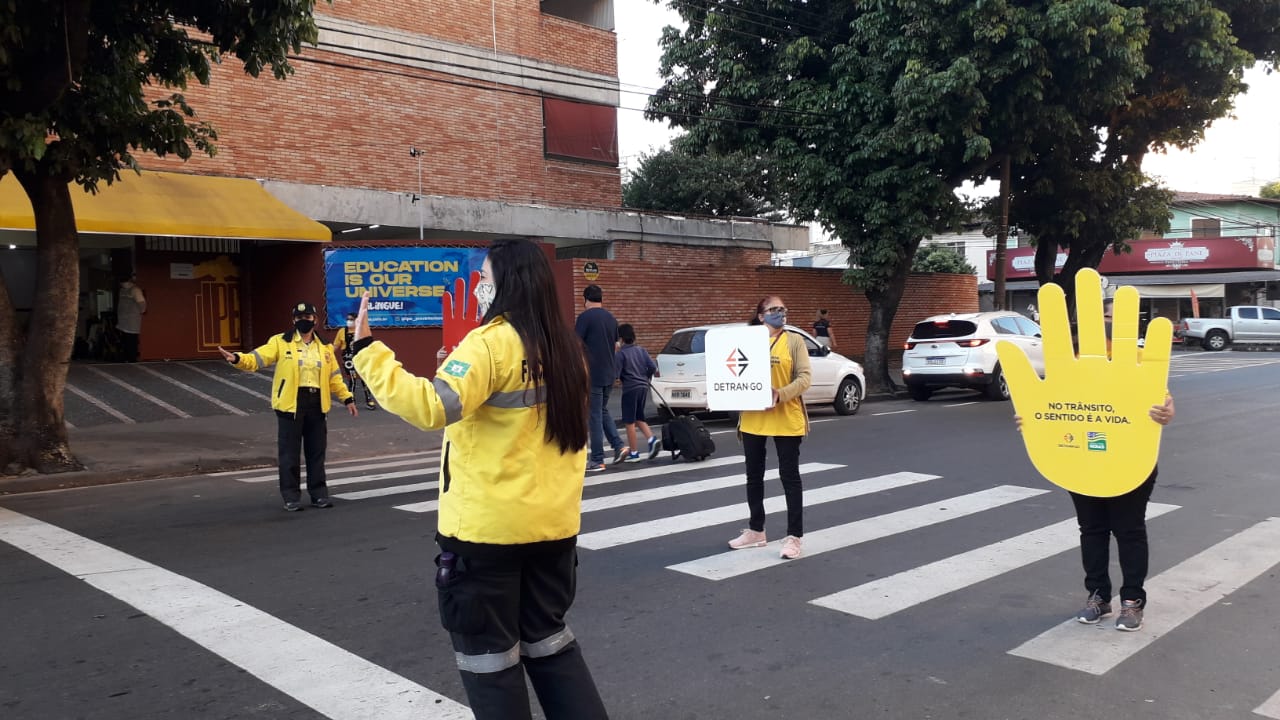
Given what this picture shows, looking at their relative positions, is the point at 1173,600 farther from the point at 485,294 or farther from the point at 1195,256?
the point at 1195,256

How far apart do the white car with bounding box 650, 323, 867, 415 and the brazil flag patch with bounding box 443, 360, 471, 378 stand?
11.3m

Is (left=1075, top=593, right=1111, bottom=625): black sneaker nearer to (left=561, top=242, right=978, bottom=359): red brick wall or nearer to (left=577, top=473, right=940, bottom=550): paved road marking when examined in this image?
(left=577, top=473, right=940, bottom=550): paved road marking

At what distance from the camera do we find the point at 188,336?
63.2ft

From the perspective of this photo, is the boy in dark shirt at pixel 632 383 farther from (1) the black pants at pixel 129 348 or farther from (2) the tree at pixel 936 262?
(2) the tree at pixel 936 262

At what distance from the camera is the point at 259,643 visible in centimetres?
490

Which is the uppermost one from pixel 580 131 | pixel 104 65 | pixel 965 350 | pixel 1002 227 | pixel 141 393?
pixel 580 131

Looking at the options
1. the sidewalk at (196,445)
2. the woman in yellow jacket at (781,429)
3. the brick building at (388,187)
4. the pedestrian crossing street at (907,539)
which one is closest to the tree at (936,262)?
the brick building at (388,187)

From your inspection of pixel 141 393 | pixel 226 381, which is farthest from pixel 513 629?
pixel 226 381

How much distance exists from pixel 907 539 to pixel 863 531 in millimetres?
381

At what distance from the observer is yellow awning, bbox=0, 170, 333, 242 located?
1488cm

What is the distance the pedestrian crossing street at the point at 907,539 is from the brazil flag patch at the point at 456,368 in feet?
10.6

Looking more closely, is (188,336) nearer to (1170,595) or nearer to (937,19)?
(937,19)

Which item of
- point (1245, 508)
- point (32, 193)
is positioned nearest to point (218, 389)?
point (32, 193)

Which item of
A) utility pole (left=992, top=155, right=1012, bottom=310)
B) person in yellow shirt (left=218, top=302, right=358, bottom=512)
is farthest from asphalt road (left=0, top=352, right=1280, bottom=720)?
utility pole (left=992, top=155, right=1012, bottom=310)
